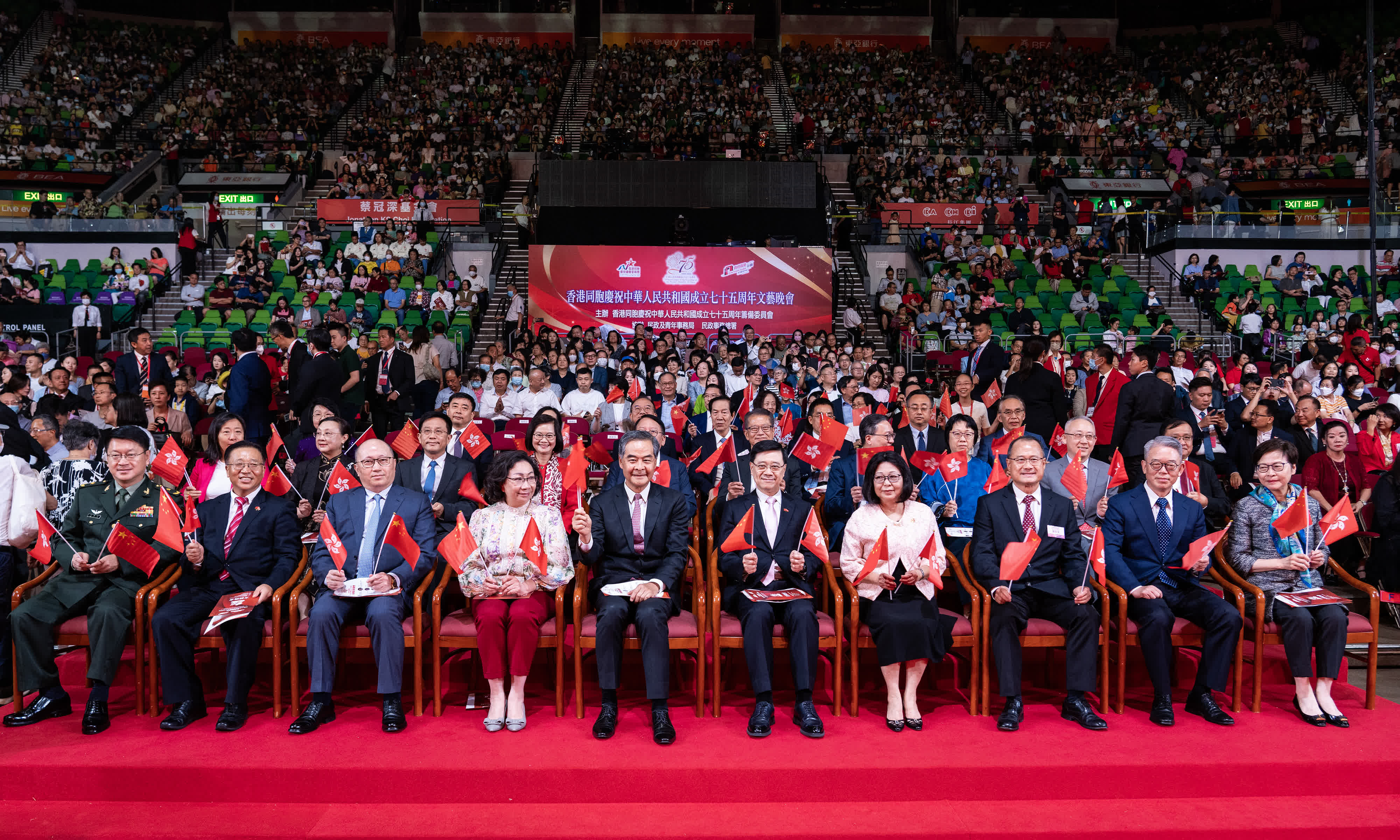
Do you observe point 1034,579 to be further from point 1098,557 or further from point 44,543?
point 44,543

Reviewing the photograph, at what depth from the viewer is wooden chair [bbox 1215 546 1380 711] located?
4.16m

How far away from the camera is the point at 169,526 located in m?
4.13

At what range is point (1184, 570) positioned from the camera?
14.4 ft

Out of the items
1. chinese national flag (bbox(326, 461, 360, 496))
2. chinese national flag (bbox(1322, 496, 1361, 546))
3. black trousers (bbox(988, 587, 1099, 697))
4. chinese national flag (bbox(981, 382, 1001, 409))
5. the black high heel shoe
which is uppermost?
chinese national flag (bbox(981, 382, 1001, 409))

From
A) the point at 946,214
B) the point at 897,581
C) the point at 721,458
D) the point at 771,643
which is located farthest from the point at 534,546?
the point at 946,214

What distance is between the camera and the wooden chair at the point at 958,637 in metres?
4.12

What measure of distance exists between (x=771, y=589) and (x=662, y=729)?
0.84 m

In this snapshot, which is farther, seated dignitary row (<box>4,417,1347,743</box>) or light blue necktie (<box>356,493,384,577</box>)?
light blue necktie (<box>356,493,384,577</box>)

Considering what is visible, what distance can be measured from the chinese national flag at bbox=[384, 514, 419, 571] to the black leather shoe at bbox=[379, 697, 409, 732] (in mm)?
582

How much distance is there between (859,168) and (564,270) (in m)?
7.34

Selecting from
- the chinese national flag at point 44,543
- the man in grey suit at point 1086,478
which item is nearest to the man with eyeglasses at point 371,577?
the chinese national flag at point 44,543

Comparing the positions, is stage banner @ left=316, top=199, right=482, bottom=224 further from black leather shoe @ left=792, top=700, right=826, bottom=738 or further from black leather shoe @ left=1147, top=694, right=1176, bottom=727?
black leather shoe @ left=1147, top=694, right=1176, bottom=727

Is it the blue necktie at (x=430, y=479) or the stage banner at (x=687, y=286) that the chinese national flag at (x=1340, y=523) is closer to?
the blue necktie at (x=430, y=479)

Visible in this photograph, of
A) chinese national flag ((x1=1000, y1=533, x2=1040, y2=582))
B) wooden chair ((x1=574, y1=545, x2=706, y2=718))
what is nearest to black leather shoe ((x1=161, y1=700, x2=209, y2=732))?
wooden chair ((x1=574, y1=545, x2=706, y2=718))
